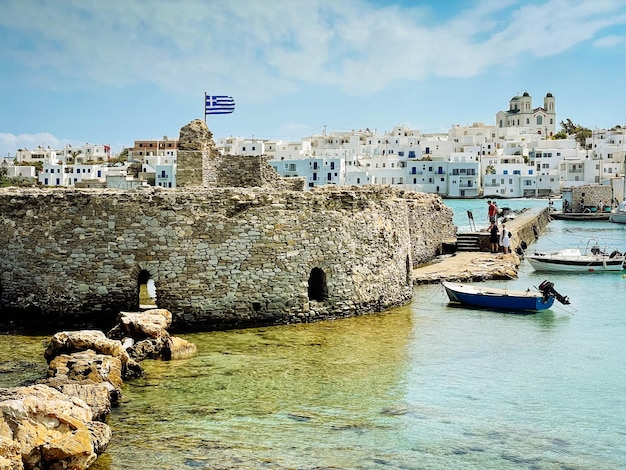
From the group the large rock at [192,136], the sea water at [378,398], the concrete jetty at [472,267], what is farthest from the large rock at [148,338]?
the concrete jetty at [472,267]

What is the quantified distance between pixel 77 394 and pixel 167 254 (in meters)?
5.41

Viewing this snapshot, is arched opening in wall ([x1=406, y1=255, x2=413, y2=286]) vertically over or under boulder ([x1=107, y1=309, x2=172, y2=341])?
over

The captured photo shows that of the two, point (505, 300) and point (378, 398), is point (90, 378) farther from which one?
point (505, 300)

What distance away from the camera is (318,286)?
677 inches

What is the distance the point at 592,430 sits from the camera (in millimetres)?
10516

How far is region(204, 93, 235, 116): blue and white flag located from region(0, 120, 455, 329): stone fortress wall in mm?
8736

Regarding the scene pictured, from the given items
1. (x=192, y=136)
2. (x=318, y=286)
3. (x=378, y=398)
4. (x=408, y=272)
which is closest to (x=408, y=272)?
(x=408, y=272)

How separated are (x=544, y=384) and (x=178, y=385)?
5.96 meters

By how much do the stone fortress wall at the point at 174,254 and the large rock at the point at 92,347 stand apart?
2834 millimetres

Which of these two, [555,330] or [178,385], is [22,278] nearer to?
[178,385]

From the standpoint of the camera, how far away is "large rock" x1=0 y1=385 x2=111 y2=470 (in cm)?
835

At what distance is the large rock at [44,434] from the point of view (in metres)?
8.35

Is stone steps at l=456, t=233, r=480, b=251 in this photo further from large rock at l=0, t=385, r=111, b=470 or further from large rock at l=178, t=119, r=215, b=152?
large rock at l=0, t=385, r=111, b=470

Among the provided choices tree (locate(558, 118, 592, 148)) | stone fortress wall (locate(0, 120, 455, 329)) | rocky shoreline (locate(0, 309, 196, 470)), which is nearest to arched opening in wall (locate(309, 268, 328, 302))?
stone fortress wall (locate(0, 120, 455, 329))
